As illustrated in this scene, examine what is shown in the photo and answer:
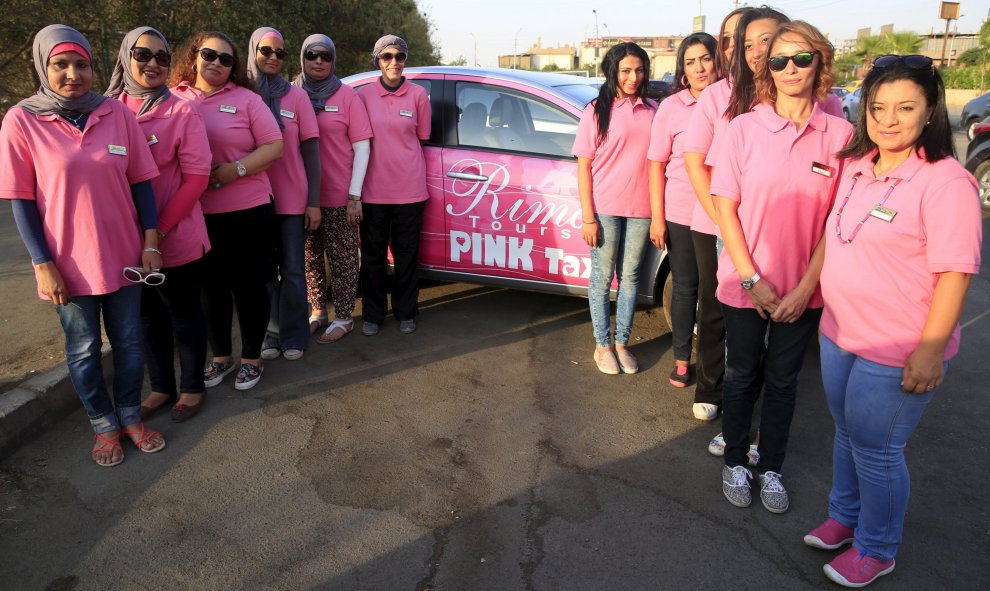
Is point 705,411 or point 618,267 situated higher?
point 618,267

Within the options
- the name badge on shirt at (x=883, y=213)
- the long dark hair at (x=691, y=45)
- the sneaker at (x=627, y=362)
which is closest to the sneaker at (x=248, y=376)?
the sneaker at (x=627, y=362)

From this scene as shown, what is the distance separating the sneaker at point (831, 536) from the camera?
8.82 ft

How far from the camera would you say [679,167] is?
3.68 meters

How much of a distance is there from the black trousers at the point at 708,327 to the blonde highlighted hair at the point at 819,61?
33.4 inches

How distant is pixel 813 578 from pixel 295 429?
2.47 meters

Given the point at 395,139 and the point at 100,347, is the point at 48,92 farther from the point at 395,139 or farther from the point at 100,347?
the point at 395,139

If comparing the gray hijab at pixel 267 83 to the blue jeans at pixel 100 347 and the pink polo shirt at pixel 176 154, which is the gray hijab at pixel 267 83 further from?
the blue jeans at pixel 100 347

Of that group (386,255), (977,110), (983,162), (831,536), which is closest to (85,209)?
(386,255)

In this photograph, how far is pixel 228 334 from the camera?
14.0 feet

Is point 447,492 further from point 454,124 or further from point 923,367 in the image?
point 454,124

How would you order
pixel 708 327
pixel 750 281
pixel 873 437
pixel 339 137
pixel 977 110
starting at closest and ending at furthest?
pixel 873 437 < pixel 750 281 < pixel 708 327 < pixel 339 137 < pixel 977 110

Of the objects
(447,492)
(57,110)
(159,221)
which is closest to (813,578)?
(447,492)

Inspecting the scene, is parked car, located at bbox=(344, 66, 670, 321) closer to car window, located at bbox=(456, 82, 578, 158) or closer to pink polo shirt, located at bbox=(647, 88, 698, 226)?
car window, located at bbox=(456, 82, 578, 158)

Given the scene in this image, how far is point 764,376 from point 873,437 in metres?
0.69
